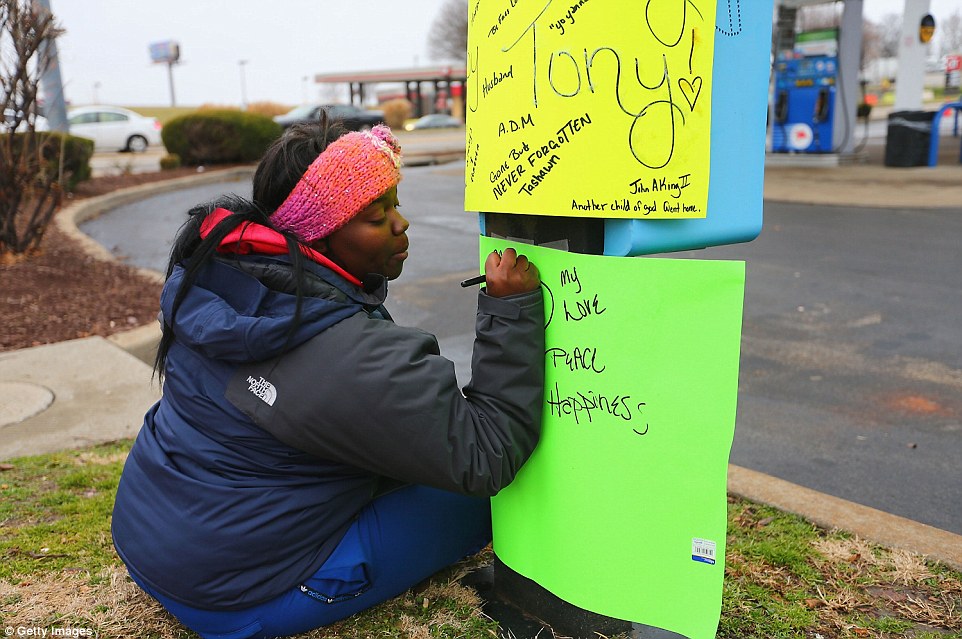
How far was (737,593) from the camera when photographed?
2410 millimetres

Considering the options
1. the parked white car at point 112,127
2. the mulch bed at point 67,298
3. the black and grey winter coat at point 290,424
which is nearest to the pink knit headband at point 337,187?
the black and grey winter coat at point 290,424

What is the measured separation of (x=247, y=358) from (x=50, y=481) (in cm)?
212

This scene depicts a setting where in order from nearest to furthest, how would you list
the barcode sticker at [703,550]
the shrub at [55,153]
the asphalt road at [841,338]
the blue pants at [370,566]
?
the barcode sticker at [703,550], the blue pants at [370,566], the asphalt road at [841,338], the shrub at [55,153]

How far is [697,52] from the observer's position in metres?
1.81

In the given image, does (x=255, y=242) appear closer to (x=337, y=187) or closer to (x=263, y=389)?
(x=337, y=187)

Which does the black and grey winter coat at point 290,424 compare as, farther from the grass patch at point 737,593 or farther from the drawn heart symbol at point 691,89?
the drawn heart symbol at point 691,89

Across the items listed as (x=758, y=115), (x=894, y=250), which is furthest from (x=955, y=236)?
(x=758, y=115)

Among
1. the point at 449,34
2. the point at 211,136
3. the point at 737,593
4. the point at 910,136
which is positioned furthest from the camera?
the point at 449,34

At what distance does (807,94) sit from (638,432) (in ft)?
48.4

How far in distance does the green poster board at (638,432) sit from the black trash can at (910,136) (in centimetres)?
1418

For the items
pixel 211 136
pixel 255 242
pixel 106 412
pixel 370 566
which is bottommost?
pixel 106 412

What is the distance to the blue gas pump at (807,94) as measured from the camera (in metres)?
14.5

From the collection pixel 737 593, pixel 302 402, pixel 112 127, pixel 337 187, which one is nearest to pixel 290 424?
pixel 302 402

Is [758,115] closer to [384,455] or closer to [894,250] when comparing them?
[384,455]
